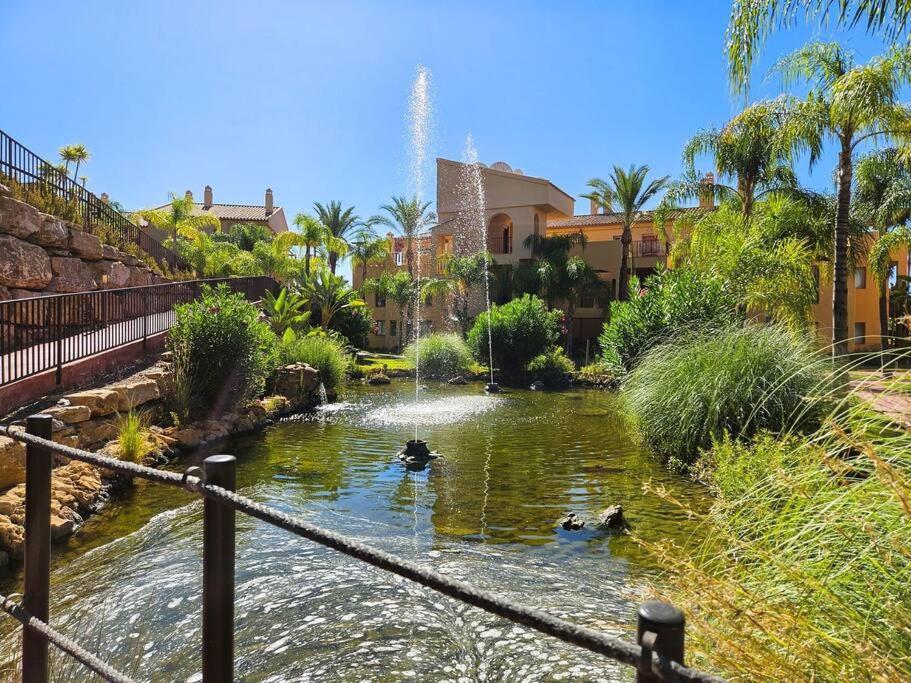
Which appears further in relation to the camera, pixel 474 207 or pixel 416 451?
pixel 474 207

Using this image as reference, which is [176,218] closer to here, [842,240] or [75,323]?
[75,323]

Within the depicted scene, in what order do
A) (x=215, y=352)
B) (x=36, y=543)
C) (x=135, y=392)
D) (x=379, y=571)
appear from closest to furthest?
1. (x=36, y=543)
2. (x=379, y=571)
3. (x=135, y=392)
4. (x=215, y=352)

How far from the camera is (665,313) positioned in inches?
611

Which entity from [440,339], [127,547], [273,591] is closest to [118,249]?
[440,339]

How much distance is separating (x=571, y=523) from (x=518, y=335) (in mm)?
19930

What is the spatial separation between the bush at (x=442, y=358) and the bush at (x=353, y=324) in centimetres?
870

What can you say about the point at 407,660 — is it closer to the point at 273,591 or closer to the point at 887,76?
the point at 273,591

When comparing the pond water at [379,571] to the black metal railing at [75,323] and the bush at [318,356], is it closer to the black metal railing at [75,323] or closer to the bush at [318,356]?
the black metal railing at [75,323]

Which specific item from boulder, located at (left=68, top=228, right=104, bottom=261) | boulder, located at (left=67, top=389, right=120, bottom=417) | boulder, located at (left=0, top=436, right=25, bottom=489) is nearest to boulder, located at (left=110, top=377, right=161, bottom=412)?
boulder, located at (left=67, top=389, right=120, bottom=417)

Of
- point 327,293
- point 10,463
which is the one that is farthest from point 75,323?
point 327,293

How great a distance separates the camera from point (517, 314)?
27.2 metres

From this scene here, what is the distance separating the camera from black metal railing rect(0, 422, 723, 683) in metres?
0.85

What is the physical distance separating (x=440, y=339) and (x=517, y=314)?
361cm

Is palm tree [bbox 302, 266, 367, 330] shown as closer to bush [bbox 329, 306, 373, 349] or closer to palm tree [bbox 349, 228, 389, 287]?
bush [bbox 329, 306, 373, 349]
